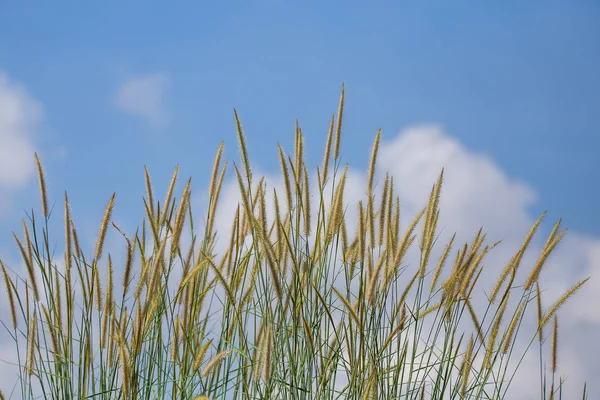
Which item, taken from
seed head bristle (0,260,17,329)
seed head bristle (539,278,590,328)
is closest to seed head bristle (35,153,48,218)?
seed head bristle (0,260,17,329)

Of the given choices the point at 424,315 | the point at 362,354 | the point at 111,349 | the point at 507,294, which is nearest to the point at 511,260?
the point at 507,294

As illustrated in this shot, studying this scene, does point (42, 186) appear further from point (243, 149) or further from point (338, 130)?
point (338, 130)

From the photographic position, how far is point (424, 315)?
2.33 metres

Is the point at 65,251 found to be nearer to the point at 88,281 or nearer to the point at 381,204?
the point at 88,281

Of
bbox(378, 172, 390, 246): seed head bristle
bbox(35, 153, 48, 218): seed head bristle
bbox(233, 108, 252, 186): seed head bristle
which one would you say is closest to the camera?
bbox(233, 108, 252, 186): seed head bristle

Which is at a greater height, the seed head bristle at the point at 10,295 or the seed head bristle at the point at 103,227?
the seed head bristle at the point at 103,227

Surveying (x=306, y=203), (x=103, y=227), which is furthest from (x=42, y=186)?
(x=306, y=203)

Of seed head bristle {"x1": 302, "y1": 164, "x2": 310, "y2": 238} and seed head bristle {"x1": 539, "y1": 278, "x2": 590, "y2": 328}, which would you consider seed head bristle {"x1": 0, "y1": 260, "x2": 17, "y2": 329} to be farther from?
seed head bristle {"x1": 539, "y1": 278, "x2": 590, "y2": 328}

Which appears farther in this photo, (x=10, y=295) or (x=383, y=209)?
(x=10, y=295)

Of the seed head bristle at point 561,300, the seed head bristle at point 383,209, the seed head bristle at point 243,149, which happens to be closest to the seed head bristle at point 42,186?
the seed head bristle at point 243,149

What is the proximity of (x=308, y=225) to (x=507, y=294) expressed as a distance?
682 mm

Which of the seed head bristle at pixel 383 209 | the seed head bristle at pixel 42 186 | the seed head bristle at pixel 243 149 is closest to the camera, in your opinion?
the seed head bristle at pixel 243 149

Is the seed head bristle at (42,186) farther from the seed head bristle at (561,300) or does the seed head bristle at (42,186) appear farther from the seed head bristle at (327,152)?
the seed head bristle at (561,300)

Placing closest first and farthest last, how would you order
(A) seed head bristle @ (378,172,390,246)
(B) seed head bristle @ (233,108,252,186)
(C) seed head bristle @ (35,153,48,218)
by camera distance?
(B) seed head bristle @ (233,108,252,186), (A) seed head bristle @ (378,172,390,246), (C) seed head bristle @ (35,153,48,218)
